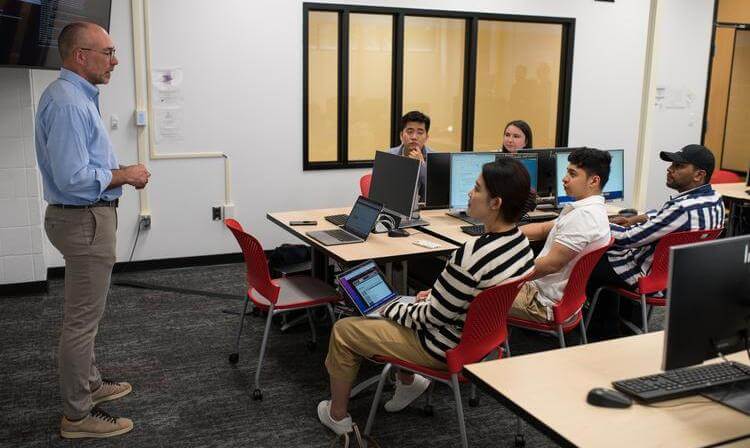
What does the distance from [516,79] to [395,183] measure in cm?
330

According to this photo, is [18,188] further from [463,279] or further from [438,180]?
[463,279]

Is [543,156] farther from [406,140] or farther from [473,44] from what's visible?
[473,44]

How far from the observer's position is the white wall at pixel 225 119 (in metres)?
5.19

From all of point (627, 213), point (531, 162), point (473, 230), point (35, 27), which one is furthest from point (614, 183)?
point (35, 27)

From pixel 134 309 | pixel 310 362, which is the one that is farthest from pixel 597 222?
pixel 134 309

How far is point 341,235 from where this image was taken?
3.67 m

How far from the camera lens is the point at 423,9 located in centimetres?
600

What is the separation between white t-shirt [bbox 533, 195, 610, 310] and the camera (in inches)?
122

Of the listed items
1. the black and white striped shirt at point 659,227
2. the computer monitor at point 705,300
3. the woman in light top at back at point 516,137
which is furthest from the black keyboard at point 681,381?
the woman in light top at back at point 516,137

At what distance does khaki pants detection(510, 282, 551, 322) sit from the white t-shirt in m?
0.02

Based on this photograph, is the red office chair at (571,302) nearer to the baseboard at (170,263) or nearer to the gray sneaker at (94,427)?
the gray sneaker at (94,427)

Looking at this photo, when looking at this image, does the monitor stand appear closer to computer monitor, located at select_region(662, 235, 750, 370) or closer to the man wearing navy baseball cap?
computer monitor, located at select_region(662, 235, 750, 370)

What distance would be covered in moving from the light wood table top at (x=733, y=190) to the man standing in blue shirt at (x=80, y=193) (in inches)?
188

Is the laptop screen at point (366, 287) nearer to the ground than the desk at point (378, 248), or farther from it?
nearer to the ground
